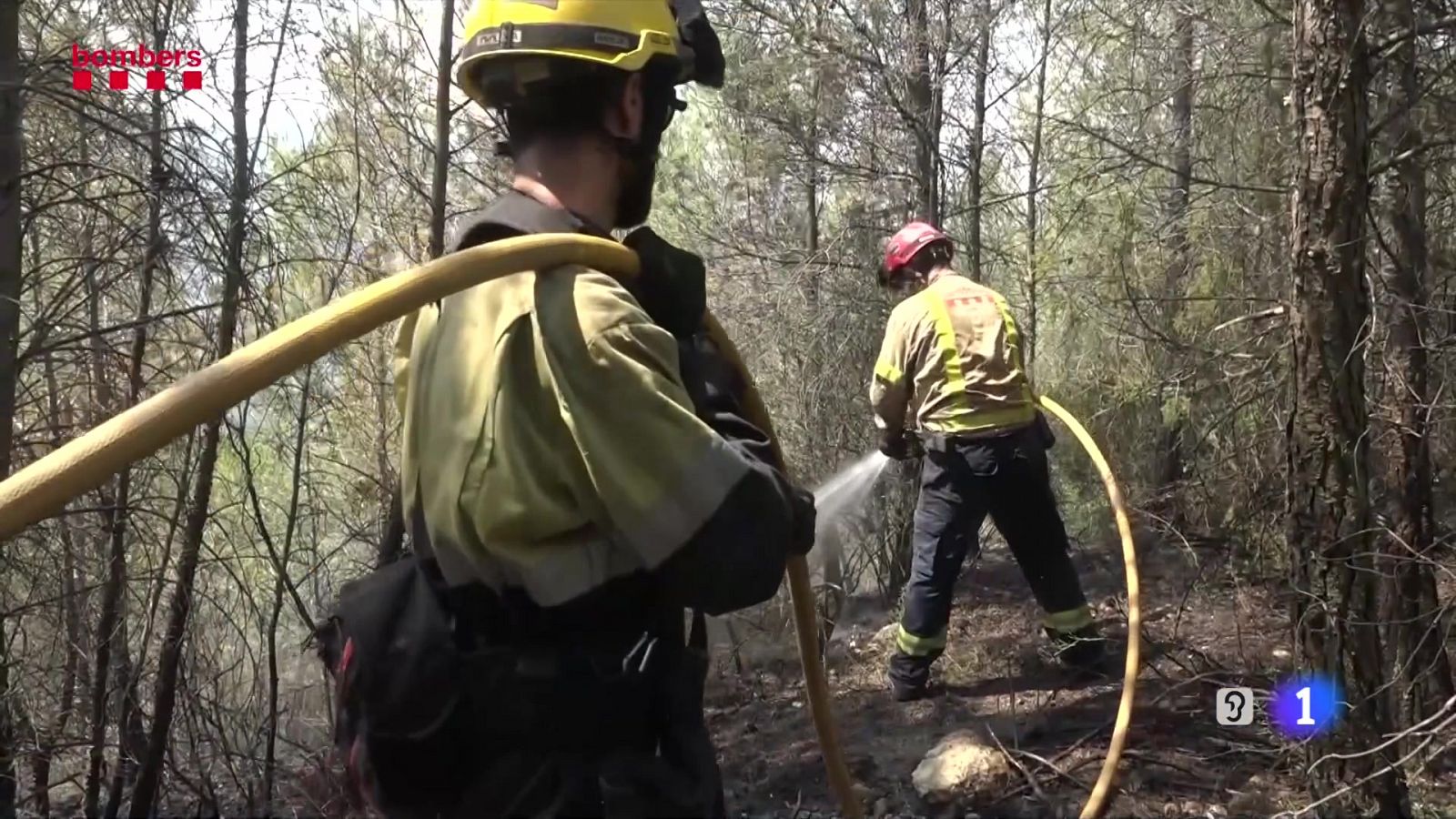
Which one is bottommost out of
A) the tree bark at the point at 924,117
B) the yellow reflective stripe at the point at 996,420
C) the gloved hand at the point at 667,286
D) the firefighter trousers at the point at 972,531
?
the firefighter trousers at the point at 972,531

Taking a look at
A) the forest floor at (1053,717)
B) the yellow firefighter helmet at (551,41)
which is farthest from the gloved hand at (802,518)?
the forest floor at (1053,717)

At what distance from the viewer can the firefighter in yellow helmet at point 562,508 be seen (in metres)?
1.57

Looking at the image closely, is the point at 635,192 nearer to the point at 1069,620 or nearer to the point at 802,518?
the point at 802,518

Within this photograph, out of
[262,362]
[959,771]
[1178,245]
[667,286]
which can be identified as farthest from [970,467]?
[262,362]

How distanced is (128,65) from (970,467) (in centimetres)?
417

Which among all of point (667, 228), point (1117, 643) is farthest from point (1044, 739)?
point (667, 228)

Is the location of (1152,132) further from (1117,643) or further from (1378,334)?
(1378,334)

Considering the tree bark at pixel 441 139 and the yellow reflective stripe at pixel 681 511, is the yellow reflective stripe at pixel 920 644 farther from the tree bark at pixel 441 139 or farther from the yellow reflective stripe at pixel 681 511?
the yellow reflective stripe at pixel 681 511

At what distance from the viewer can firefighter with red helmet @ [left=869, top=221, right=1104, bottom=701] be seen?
5.52 meters

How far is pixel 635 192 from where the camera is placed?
1955 mm

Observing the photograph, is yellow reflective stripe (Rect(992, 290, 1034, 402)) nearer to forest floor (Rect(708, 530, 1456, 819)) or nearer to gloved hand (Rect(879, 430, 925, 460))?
gloved hand (Rect(879, 430, 925, 460))

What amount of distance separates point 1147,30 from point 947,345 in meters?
3.22

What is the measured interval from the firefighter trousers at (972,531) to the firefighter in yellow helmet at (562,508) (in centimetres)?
383

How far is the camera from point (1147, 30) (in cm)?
733
